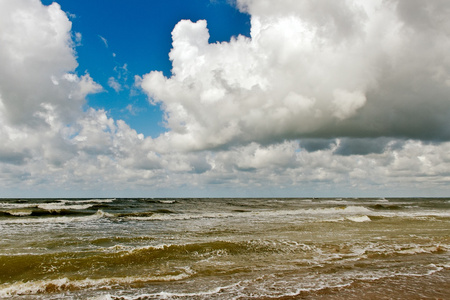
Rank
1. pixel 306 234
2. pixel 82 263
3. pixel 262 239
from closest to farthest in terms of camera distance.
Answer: pixel 82 263 → pixel 262 239 → pixel 306 234

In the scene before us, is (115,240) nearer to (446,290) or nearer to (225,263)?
(225,263)

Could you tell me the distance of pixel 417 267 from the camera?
10023 millimetres

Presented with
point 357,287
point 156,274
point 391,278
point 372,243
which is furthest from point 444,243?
point 156,274

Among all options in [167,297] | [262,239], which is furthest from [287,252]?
[167,297]

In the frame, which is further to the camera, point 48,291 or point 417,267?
point 417,267

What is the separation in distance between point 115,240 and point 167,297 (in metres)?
9.83

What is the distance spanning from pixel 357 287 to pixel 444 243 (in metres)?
10.7

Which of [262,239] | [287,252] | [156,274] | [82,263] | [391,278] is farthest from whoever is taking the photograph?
[262,239]

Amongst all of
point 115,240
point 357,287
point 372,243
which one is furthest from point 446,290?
point 115,240

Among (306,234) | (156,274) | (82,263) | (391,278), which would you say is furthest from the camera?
(306,234)

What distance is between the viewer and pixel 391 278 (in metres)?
8.64

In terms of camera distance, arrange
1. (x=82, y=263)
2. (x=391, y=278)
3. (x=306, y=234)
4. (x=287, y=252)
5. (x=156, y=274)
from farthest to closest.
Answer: (x=306, y=234)
(x=287, y=252)
(x=82, y=263)
(x=156, y=274)
(x=391, y=278)

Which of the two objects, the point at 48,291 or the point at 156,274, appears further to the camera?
the point at 156,274

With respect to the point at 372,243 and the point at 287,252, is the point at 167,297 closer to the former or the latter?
the point at 287,252
